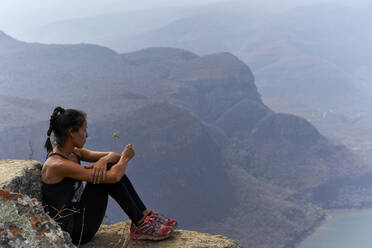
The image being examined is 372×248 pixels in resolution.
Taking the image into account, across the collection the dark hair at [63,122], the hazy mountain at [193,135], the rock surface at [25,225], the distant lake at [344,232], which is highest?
the dark hair at [63,122]

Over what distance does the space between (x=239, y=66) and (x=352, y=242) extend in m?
68.9

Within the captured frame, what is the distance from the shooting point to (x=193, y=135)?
88812 millimetres

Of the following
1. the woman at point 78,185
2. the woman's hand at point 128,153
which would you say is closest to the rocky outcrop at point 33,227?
the woman at point 78,185

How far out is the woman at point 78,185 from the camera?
19.6 feet

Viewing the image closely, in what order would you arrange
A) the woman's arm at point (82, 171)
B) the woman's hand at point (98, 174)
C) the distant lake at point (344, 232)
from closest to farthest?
the woman's arm at point (82, 171) → the woman's hand at point (98, 174) → the distant lake at point (344, 232)

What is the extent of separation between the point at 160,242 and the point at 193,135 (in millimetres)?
82179

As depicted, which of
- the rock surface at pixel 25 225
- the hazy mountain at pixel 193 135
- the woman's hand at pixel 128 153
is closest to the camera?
the rock surface at pixel 25 225

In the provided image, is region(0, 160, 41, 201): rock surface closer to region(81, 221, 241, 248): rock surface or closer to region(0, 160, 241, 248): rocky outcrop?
region(0, 160, 241, 248): rocky outcrop

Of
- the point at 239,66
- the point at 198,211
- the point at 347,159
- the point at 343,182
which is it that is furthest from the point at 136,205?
the point at 239,66

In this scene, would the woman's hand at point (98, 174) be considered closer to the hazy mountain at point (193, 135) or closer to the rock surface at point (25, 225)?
the rock surface at point (25, 225)

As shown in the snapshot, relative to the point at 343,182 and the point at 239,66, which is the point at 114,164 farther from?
the point at 239,66

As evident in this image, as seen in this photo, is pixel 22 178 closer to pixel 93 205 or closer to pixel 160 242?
pixel 93 205

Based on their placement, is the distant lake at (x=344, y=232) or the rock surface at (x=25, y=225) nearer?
the rock surface at (x=25, y=225)

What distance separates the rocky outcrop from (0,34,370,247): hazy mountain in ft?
172
